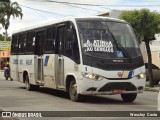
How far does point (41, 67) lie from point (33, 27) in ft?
7.80

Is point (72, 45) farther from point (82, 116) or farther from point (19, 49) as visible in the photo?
point (19, 49)

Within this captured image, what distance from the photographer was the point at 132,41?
15117 mm

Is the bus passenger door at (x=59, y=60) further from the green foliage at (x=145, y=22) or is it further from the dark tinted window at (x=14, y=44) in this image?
the green foliage at (x=145, y=22)

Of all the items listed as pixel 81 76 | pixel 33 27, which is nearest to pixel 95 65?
pixel 81 76

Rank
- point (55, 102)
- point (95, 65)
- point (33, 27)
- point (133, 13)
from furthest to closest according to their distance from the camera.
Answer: point (133, 13), point (33, 27), point (55, 102), point (95, 65)

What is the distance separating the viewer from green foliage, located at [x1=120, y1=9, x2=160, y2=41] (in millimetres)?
24234

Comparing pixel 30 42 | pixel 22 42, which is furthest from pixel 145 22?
pixel 30 42

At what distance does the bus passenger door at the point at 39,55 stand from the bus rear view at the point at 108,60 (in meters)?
3.76

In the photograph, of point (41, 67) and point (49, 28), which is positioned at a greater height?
point (49, 28)

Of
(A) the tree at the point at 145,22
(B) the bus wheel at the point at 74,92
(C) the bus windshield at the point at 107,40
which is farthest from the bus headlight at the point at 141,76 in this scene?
(A) the tree at the point at 145,22

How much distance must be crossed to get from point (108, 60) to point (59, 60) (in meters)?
2.70

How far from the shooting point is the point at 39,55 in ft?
61.4

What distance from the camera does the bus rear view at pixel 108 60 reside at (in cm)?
1412

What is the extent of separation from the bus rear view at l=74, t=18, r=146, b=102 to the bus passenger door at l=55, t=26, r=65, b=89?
147 cm
